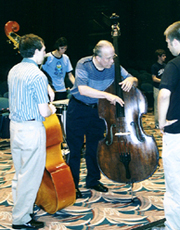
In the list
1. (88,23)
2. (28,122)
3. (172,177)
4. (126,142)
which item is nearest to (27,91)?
(28,122)

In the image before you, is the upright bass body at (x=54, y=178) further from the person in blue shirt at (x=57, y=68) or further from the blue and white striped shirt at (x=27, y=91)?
the person in blue shirt at (x=57, y=68)

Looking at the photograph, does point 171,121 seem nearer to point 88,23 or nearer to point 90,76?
point 90,76

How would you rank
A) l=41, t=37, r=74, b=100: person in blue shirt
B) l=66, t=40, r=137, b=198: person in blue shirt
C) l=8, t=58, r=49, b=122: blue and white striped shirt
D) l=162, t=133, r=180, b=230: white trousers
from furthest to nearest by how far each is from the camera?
l=41, t=37, r=74, b=100: person in blue shirt → l=66, t=40, r=137, b=198: person in blue shirt → l=8, t=58, r=49, b=122: blue and white striped shirt → l=162, t=133, r=180, b=230: white trousers

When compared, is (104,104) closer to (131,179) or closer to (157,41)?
(131,179)

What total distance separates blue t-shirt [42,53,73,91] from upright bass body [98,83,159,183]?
6.26ft

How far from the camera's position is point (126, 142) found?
2.24m

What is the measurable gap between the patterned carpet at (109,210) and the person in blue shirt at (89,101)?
0.56ft

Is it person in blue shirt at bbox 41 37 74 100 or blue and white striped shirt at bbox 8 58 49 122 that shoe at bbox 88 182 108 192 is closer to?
blue and white striped shirt at bbox 8 58 49 122

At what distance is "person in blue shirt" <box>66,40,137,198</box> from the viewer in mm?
2332

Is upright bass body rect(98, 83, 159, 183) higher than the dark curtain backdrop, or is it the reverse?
the dark curtain backdrop

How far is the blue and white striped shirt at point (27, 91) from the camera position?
182 cm

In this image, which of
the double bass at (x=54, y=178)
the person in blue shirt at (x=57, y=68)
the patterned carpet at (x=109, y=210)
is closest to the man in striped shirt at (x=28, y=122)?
the double bass at (x=54, y=178)

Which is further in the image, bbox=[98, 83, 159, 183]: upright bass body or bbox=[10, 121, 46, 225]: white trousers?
bbox=[98, 83, 159, 183]: upright bass body

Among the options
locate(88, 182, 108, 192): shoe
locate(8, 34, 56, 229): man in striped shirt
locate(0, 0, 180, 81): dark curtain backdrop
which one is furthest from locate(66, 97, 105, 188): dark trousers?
locate(0, 0, 180, 81): dark curtain backdrop
